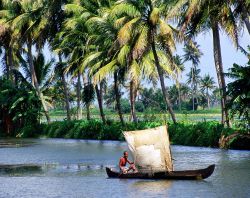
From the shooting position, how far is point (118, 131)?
52250 mm

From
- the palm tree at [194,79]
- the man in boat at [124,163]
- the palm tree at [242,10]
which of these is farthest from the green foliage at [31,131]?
the palm tree at [194,79]

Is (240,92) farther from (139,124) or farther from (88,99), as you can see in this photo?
(88,99)

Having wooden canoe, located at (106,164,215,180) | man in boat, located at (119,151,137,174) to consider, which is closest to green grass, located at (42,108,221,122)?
man in boat, located at (119,151,137,174)

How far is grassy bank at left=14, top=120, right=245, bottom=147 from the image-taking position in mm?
40562

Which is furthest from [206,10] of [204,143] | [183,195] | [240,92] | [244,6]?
[183,195]

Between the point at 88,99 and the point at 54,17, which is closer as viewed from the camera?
the point at 88,99

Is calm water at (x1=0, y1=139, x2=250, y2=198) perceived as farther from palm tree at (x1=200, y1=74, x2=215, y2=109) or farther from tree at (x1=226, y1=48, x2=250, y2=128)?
palm tree at (x1=200, y1=74, x2=215, y2=109)

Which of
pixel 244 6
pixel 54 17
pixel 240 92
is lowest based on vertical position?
pixel 240 92

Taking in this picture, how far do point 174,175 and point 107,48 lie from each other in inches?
1030

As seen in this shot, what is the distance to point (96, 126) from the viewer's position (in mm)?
56344

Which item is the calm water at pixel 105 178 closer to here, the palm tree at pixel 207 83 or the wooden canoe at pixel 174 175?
the wooden canoe at pixel 174 175

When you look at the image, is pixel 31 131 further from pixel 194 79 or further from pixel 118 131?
pixel 194 79

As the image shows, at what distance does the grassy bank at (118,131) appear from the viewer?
40562mm

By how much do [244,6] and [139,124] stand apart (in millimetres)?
15283
